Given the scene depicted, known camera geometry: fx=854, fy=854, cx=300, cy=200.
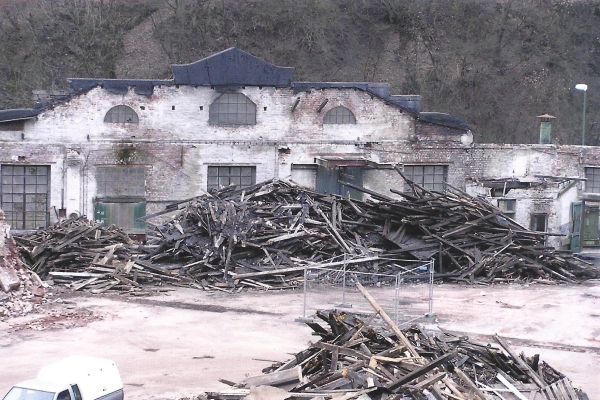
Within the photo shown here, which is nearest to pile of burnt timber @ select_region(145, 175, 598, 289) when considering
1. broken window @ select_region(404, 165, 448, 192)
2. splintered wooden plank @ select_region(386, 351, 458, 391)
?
broken window @ select_region(404, 165, 448, 192)

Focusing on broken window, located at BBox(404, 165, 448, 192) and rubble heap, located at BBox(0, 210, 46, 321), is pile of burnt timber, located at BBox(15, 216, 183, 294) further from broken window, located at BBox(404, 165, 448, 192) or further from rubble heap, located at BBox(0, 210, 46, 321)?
broken window, located at BBox(404, 165, 448, 192)

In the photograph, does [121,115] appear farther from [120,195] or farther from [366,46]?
[366,46]

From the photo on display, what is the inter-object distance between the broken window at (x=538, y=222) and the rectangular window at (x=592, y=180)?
8.96 feet

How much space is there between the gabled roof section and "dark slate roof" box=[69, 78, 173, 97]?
2.67 ft

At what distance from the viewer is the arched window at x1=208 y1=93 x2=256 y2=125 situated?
29031mm

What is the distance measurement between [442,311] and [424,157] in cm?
1197

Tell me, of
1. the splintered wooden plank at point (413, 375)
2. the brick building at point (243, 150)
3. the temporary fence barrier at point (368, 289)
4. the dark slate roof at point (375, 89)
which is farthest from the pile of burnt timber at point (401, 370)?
the dark slate roof at point (375, 89)

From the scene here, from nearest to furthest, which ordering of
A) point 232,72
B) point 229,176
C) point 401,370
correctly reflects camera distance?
1. point 401,370
2. point 232,72
3. point 229,176

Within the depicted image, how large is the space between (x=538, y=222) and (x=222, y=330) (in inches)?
577

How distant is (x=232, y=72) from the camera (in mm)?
28844

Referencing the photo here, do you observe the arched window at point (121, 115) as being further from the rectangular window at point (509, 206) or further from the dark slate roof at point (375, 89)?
the rectangular window at point (509, 206)

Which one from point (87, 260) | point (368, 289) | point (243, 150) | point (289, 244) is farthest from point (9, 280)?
point (243, 150)

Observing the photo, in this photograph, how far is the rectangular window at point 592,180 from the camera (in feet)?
97.1

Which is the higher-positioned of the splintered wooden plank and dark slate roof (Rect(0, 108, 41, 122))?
dark slate roof (Rect(0, 108, 41, 122))
